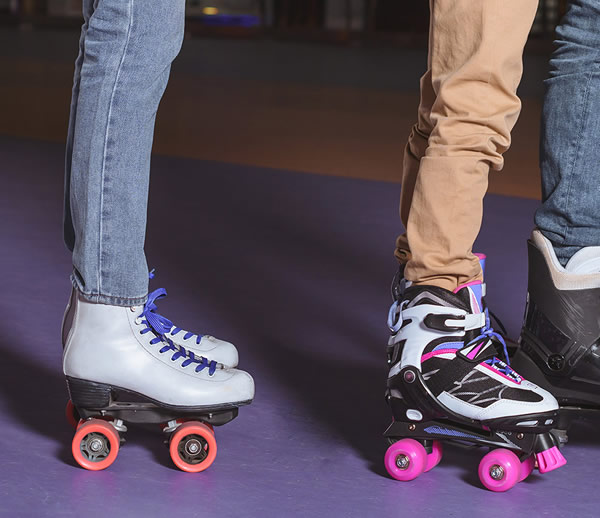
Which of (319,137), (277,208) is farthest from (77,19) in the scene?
(277,208)

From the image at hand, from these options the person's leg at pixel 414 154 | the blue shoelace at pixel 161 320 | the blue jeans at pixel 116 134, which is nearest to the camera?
the blue jeans at pixel 116 134

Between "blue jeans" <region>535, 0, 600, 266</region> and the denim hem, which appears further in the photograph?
"blue jeans" <region>535, 0, 600, 266</region>

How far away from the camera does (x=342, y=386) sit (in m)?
1.64

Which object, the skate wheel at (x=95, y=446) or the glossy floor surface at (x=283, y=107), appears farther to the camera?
the glossy floor surface at (x=283, y=107)

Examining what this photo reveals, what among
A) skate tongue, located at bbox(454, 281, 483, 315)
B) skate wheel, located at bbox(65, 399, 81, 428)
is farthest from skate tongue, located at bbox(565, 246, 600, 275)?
skate wheel, located at bbox(65, 399, 81, 428)

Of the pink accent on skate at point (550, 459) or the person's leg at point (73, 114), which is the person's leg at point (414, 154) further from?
the person's leg at point (73, 114)

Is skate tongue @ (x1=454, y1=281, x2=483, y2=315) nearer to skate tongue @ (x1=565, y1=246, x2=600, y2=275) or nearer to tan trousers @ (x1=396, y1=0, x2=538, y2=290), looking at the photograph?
tan trousers @ (x1=396, y1=0, x2=538, y2=290)

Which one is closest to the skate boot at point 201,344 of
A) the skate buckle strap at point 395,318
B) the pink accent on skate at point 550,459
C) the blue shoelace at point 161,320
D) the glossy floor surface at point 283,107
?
the blue shoelace at point 161,320

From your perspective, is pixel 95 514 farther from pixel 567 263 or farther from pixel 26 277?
pixel 26 277

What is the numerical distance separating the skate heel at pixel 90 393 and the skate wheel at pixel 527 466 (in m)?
0.54

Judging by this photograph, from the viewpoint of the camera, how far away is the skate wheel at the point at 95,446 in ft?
4.27

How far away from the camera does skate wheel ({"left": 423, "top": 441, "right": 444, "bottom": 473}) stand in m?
1.32

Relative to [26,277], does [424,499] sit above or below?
above

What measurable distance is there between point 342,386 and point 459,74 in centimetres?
58
